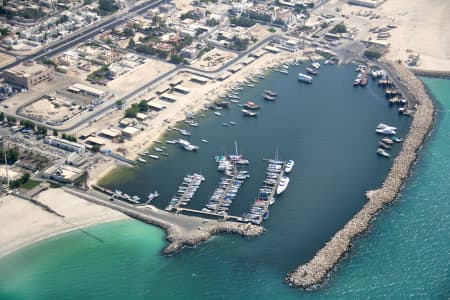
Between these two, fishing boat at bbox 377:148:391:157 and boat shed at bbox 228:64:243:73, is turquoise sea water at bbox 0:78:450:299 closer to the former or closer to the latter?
fishing boat at bbox 377:148:391:157

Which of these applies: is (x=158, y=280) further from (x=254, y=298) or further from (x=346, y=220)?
(x=346, y=220)

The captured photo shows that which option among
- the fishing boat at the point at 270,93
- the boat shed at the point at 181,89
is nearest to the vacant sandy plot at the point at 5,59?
the boat shed at the point at 181,89

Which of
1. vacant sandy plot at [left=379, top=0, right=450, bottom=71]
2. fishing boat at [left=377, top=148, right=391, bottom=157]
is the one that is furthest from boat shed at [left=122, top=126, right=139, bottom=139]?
vacant sandy plot at [left=379, top=0, right=450, bottom=71]

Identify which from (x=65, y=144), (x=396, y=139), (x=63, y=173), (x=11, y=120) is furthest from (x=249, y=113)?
(x=11, y=120)

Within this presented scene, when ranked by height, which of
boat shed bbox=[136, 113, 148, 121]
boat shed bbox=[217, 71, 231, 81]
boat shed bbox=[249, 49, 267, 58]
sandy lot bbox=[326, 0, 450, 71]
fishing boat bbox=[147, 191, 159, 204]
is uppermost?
sandy lot bbox=[326, 0, 450, 71]

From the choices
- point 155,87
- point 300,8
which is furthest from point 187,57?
point 300,8
